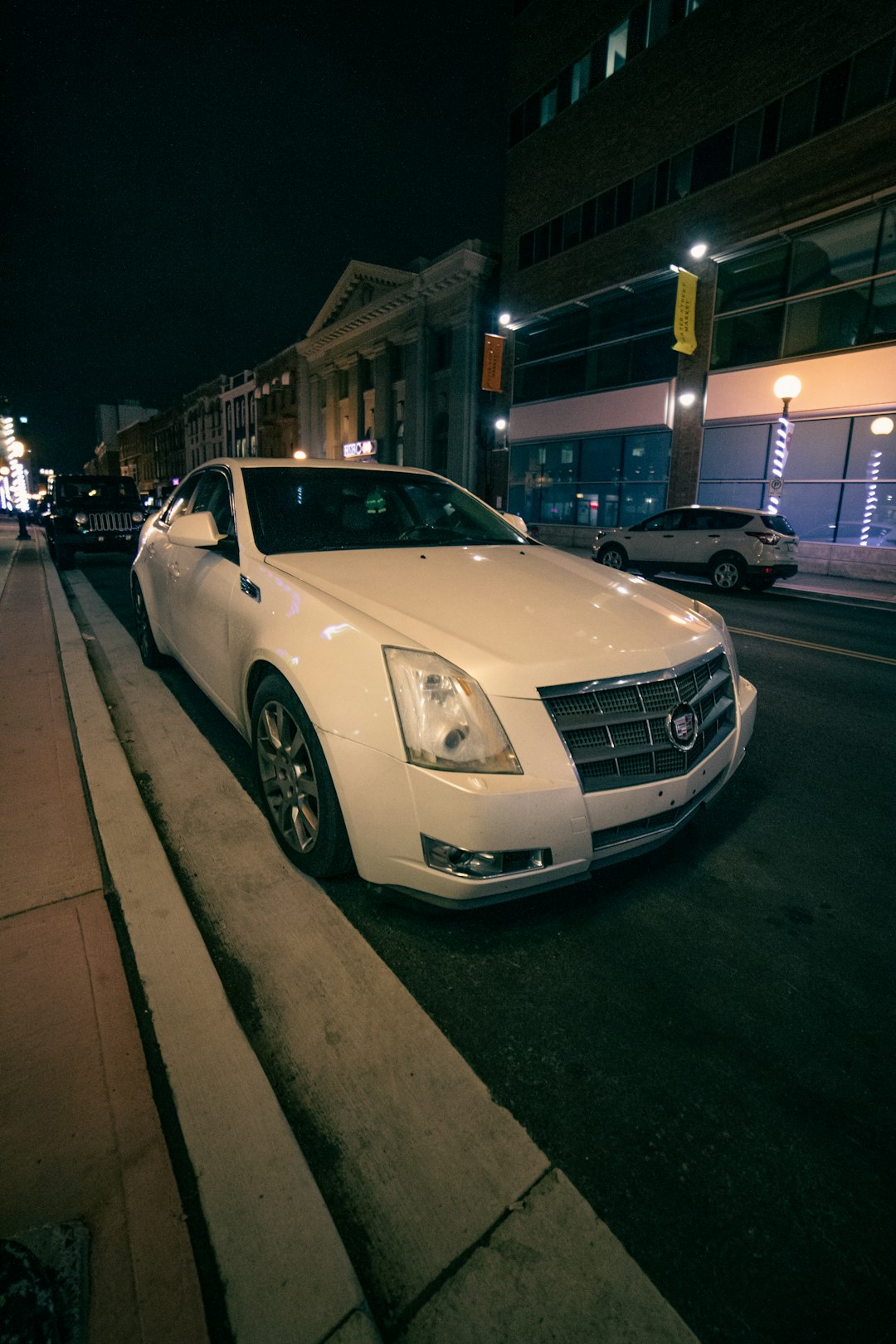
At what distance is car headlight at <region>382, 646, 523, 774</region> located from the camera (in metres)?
2.03

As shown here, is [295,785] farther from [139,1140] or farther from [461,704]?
[139,1140]

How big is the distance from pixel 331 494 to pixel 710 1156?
326cm

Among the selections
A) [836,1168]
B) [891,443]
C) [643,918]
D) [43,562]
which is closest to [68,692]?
[643,918]

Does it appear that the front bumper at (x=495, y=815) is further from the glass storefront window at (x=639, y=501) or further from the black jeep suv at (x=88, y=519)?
the glass storefront window at (x=639, y=501)

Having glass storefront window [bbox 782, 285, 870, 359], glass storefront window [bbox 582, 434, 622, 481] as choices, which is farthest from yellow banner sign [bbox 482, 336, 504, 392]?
glass storefront window [bbox 782, 285, 870, 359]

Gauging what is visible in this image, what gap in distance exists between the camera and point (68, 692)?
4.86m

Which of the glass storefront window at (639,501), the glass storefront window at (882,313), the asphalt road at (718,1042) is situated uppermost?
the glass storefront window at (882,313)

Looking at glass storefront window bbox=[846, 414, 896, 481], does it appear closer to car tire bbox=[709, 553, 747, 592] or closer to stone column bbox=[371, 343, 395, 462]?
car tire bbox=[709, 553, 747, 592]

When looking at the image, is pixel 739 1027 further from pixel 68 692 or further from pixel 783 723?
pixel 68 692

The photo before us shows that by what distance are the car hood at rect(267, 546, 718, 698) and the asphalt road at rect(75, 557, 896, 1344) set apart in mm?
878

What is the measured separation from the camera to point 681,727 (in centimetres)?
232

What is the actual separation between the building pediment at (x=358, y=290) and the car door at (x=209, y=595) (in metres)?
33.3

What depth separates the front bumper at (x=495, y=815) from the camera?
1.98m

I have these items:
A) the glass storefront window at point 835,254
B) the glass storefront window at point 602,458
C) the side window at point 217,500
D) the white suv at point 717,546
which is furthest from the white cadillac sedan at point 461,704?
the glass storefront window at point 602,458
